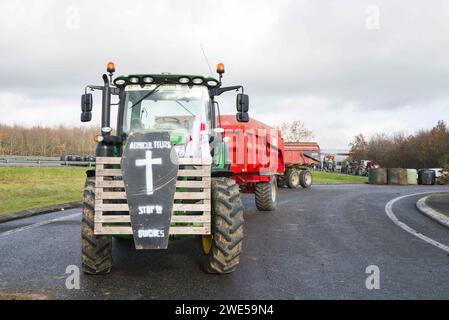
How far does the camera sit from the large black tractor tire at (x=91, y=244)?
5.23 metres

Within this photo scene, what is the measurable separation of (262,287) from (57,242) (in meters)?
4.25

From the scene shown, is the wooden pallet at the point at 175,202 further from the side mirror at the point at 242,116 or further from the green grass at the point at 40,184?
the green grass at the point at 40,184

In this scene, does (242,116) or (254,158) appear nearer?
(242,116)

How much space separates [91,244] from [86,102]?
242 cm

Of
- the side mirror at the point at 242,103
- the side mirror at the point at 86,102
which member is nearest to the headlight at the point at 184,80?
the side mirror at the point at 242,103

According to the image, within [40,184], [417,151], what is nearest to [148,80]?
[40,184]

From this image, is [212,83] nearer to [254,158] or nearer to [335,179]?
[254,158]

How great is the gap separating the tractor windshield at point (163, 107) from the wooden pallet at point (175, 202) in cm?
134

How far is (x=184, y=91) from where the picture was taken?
6.50m

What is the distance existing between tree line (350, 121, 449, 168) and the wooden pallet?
136 feet

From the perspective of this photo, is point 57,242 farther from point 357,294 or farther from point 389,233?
point 389,233

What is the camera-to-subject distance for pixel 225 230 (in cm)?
518
